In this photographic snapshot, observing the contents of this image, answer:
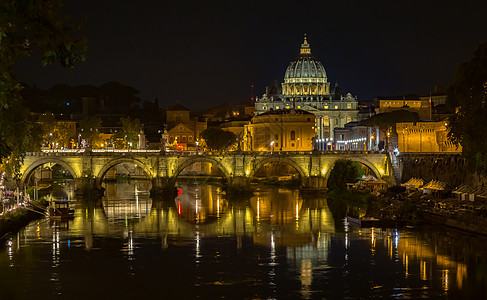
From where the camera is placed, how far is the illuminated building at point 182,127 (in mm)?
118938

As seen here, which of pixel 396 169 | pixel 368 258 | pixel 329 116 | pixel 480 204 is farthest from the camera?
pixel 329 116

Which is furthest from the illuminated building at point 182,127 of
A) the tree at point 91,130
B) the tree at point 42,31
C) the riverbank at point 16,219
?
the tree at point 42,31

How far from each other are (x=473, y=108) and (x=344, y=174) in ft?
96.9

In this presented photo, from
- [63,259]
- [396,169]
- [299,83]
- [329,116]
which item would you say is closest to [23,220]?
[63,259]

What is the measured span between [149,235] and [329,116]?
385ft

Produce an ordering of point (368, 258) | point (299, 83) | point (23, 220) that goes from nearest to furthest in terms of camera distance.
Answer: point (368, 258) < point (23, 220) < point (299, 83)

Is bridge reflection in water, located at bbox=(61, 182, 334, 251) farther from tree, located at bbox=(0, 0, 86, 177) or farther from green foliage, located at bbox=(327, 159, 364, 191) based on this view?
tree, located at bbox=(0, 0, 86, 177)

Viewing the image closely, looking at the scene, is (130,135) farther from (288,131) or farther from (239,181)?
(239,181)

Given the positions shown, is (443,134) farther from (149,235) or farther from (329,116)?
(329,116)

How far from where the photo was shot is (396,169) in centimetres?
6731

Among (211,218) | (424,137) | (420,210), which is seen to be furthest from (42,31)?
(424,137)

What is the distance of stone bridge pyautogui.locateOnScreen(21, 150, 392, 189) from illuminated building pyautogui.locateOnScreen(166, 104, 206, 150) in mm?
45517

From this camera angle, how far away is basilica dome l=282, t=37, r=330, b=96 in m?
169

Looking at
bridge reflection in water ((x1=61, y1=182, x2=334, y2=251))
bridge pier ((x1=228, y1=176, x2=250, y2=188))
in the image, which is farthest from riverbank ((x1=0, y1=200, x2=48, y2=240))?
bridge pier ((x1=228, y1=176, x2=250, y2=188))
